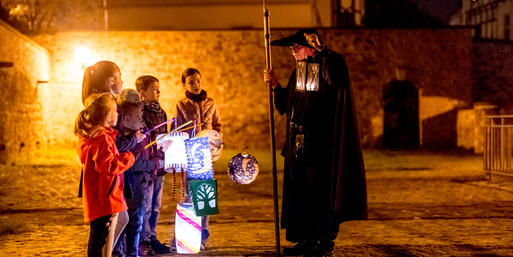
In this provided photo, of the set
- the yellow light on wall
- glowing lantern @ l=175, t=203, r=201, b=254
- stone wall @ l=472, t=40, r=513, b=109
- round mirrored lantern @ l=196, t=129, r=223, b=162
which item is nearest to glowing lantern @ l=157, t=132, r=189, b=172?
round mirrored lantern @ l=196, t=129, r=223, b=162

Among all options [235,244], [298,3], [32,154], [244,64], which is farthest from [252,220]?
[298,3]

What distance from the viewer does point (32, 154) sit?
16516 mm

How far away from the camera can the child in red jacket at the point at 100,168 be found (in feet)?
12.9

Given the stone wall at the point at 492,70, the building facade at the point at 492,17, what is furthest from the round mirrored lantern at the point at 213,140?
the building facade at the point at 492,17

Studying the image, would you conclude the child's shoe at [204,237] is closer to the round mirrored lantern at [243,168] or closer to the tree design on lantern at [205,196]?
the tree design on lantern at [205,196]

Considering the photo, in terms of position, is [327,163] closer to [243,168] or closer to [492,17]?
[243,168]

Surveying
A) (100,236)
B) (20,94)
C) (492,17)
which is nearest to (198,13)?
(20,94)

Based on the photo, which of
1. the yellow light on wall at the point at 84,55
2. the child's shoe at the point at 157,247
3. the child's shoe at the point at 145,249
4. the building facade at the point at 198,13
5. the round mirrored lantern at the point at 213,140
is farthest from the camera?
the building facade at the point at 198,13

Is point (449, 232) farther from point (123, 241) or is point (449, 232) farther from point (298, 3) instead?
point (298, 3)

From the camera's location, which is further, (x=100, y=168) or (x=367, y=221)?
(x=367, y=221)

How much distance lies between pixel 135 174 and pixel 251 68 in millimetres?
15109

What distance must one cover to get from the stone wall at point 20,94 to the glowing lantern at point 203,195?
9584mm

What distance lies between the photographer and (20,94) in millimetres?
15836

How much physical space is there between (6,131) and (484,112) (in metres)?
12.9
